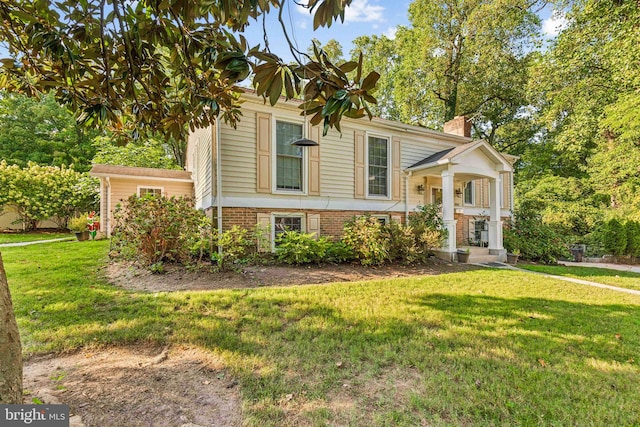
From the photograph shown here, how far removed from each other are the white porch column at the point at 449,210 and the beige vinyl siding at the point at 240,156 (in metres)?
5.80

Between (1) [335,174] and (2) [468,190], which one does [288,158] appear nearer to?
(1) [335,174]

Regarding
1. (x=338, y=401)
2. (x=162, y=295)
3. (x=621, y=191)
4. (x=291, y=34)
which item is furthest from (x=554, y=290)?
(x=621, y=191)

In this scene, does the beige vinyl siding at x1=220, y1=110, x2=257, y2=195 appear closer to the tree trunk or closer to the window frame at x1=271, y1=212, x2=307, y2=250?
the window frame at x1=271, y1=212, x2=307, y2=250

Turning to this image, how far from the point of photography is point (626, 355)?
3.01 m

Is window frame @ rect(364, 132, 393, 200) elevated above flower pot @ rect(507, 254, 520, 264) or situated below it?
above

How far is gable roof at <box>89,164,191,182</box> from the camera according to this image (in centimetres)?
1185

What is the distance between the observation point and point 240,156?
7684 millimetres

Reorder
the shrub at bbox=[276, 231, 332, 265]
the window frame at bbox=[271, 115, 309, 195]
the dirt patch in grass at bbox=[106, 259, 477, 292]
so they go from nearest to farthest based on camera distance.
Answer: the dirt patch in grass at bbox=[106, 259, 477, 292]
the shrub at bbox=[276, 231, 332, 265]
the window frame at bbox=[271, 115, 309, 195]

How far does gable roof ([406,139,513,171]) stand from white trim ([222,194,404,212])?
58.1 inches

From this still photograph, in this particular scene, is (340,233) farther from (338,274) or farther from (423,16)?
(423,16)

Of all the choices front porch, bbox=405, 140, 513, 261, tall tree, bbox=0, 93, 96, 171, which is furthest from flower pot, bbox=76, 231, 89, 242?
front porch, bbox=405, 140, 513, 261

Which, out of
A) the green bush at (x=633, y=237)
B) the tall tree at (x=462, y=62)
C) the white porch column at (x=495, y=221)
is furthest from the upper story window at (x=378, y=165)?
the tall tree at (x=462, y=62)

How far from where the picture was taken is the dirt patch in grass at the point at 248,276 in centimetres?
521

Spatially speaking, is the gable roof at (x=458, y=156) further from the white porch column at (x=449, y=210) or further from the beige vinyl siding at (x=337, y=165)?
the beige vinyl siding at (x=337, y=165)
